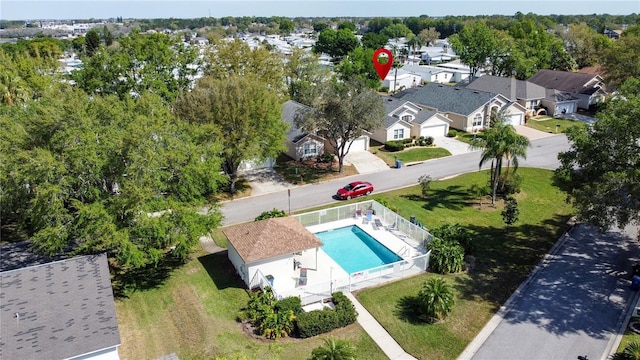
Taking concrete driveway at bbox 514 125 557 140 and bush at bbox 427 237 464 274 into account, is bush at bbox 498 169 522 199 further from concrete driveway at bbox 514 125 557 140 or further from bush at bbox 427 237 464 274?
concrete driveway at bbox 514 125 557 140

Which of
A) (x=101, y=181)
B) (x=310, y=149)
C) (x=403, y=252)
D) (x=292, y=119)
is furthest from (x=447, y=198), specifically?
(x=101, y=181)

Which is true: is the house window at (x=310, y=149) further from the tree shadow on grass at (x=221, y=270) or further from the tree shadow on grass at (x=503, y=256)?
the tree shadow on grass at (x=221, y=270)

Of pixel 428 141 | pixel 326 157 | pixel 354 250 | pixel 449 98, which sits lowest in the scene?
pixel 354 250

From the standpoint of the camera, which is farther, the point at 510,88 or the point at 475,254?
the point at 510,88

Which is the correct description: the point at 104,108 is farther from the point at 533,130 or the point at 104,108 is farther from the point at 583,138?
the point at 533,130

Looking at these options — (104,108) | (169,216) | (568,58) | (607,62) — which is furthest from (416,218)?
(568,58)

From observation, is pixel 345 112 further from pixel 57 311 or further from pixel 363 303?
pixel 57 311
